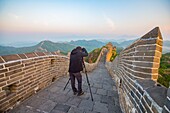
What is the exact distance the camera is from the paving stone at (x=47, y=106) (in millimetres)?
3022

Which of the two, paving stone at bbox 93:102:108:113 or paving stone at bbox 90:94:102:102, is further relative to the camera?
paving stone at bbox 90:94:102:102

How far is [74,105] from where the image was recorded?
3.38 m

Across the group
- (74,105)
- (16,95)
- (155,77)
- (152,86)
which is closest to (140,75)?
(155,77)

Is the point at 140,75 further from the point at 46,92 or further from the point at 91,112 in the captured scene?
the point at 46,92

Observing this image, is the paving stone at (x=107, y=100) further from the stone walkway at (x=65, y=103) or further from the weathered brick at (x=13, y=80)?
the weathered brick at (x=13, y=80)

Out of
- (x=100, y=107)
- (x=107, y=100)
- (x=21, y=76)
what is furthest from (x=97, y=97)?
(x=21, y=76)

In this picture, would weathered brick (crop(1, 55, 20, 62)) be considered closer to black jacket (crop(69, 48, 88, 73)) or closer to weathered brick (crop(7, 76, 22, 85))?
weathered brick (crop(7, 76, 22, 85))

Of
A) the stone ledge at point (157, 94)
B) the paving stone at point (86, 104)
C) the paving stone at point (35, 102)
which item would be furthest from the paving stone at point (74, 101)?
the stone ledge at point (157, 94)

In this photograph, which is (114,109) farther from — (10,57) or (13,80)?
(10,57)

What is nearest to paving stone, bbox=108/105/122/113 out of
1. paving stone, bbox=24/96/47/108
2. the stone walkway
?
the stone walkway

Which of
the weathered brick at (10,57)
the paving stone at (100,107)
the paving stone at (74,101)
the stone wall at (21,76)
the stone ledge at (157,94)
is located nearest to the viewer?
the stone ledge at (157,94)

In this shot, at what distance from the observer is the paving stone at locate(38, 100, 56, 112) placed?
9.91ft

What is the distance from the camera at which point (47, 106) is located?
316 cm

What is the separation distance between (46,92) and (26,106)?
99 centimetres
